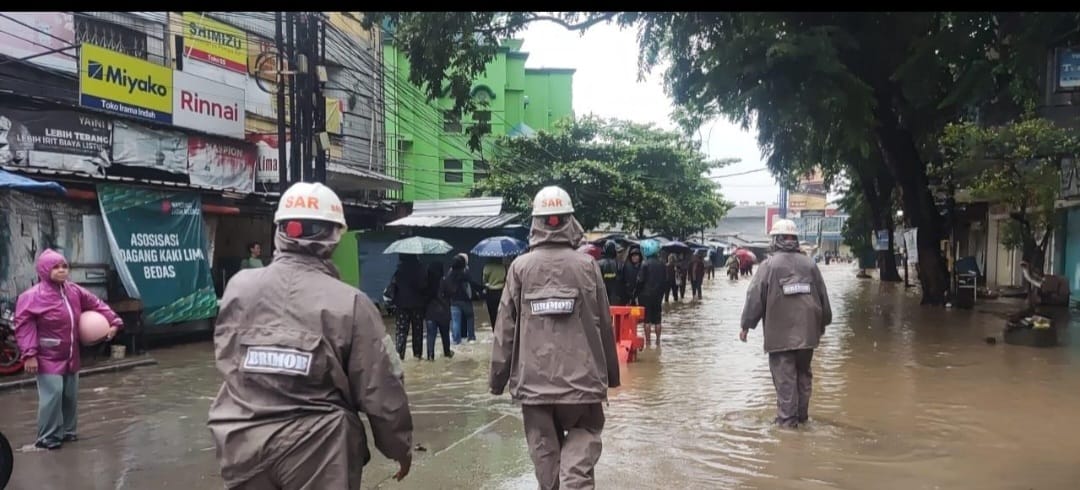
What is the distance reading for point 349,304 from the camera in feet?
9.68

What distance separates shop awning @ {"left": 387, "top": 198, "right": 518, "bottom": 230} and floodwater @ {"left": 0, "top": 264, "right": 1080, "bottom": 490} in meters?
9.30

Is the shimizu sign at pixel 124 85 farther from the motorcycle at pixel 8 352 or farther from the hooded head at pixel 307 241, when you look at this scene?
the hooded head at pixel 307 241

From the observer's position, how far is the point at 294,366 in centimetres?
284

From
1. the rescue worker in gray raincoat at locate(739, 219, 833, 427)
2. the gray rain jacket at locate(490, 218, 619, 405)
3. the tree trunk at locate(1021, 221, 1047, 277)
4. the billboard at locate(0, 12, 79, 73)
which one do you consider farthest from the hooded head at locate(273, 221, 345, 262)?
the tree trunk at locate(1021, 221, 1047, 277)

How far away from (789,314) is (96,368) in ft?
28.5

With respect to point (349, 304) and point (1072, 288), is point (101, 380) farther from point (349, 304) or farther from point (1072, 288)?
point (1072, 288)

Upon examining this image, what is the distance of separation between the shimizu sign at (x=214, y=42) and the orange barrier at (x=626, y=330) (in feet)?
46.5

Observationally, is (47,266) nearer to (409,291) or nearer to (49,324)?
(49,324)

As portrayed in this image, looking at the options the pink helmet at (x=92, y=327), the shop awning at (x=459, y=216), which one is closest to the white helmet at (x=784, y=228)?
the pink helmet at (x=92, y=327)

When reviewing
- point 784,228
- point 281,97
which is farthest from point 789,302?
point 281,97

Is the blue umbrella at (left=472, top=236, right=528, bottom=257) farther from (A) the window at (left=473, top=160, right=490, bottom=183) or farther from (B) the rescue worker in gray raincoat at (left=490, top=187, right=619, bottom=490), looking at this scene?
(A) the window at (left=473, top=160, right=490, bottom=183)

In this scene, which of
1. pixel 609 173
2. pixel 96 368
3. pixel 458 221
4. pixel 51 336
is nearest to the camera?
pixel 51 336

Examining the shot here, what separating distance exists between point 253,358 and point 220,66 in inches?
828

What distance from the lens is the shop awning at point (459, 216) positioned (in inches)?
852
